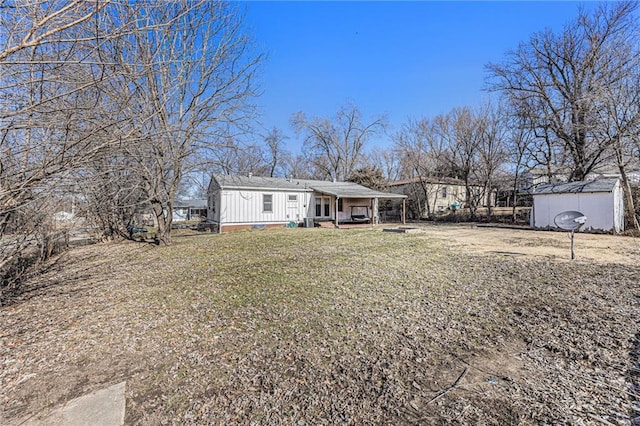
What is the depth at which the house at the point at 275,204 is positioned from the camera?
16.4 m

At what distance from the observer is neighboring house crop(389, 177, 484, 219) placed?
2737cm

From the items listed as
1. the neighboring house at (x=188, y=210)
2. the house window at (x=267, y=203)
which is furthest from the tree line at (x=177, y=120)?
the neighboring house at (x=188, y=210)

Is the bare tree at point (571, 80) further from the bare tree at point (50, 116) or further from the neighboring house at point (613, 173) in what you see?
the bare tree at point (50, 116)

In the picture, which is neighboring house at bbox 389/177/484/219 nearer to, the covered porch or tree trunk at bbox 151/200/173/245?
the covered porch

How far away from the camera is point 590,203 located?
14.2 m

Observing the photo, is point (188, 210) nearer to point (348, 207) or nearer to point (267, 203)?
point (267, 203)

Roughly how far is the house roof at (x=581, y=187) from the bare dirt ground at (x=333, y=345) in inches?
403

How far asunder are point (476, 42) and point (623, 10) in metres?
13.7

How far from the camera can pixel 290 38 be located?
30.5 ft

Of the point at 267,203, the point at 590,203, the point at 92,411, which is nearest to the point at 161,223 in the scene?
the point at 267,203

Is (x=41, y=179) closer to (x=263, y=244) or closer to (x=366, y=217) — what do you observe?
(x=263, y=244)

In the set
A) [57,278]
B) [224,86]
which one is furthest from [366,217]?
[57,278]

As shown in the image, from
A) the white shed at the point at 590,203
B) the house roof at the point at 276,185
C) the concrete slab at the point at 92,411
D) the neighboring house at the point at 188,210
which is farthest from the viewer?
the neighboring house at the point at 188,210

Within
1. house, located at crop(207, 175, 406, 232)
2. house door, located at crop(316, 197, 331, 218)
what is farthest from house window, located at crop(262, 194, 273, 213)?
house door, located at crop(316, 197, 331, 218)
